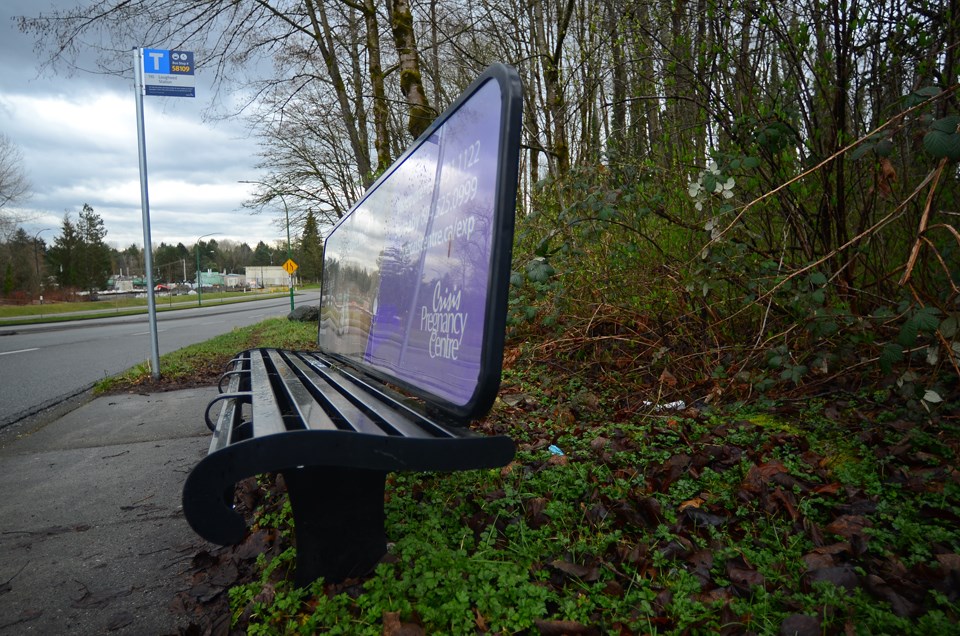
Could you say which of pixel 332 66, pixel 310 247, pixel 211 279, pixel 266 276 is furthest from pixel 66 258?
pixel 332 66

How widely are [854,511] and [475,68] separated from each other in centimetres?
930

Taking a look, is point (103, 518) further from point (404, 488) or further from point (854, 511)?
point (854, 511)

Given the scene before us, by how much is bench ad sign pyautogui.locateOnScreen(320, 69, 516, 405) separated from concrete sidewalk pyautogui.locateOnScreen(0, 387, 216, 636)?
3.82 feet

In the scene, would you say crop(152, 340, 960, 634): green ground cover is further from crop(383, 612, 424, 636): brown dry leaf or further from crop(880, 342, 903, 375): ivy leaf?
crop(880, 342, 903, 375): ivy leaf

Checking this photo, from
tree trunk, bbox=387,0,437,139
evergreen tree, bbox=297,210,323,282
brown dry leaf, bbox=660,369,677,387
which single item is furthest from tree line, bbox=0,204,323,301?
brown dry leaf, bbox=660,369,677,387

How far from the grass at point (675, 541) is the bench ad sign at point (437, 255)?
55cm

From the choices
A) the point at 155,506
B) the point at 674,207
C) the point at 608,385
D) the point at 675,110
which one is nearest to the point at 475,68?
the point at 675,110

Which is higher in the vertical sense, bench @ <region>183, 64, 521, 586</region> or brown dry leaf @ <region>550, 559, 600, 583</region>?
bench @ <region>183, 64, 521, 586</region>

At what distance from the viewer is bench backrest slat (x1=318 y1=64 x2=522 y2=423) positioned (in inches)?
58.5

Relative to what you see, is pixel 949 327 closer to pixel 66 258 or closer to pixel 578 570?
pixel 578 570

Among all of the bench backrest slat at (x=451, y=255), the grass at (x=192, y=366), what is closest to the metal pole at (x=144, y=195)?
the grass at (x=192, y=366)

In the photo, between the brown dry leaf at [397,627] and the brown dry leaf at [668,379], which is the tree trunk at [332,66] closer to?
the brown dry leaf at [668,379]

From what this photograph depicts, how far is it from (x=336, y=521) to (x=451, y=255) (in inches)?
36.4

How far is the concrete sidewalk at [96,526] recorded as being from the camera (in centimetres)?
183
